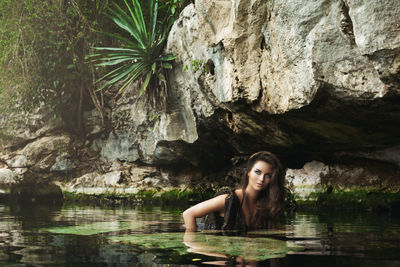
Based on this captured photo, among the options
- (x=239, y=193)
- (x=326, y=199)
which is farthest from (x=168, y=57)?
(x=239, y=193)

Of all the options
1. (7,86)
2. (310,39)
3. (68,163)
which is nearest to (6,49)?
(7,86)

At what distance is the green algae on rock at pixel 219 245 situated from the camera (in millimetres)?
2928

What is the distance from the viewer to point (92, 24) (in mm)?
12141

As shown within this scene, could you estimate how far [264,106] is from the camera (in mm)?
7215

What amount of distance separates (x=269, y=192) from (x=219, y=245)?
135 cm

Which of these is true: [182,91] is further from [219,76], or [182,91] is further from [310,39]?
[310,39]

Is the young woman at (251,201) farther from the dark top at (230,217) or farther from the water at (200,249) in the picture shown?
the water at (200,249)

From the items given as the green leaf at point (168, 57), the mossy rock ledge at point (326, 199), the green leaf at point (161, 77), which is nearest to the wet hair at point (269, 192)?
the mossy rock ledge at point (326, 199)

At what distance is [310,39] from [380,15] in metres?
1.17

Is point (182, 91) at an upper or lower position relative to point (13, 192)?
upper

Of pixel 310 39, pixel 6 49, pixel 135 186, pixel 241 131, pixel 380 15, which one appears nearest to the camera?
pixel 380 15

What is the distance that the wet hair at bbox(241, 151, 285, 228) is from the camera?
4418 mm

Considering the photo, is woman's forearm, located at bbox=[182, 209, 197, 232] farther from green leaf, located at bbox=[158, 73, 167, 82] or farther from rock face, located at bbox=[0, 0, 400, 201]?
green leaf, located at bbox=[158, 73, 167, 82]

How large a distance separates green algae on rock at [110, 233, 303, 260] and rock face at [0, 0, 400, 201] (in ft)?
9.00
